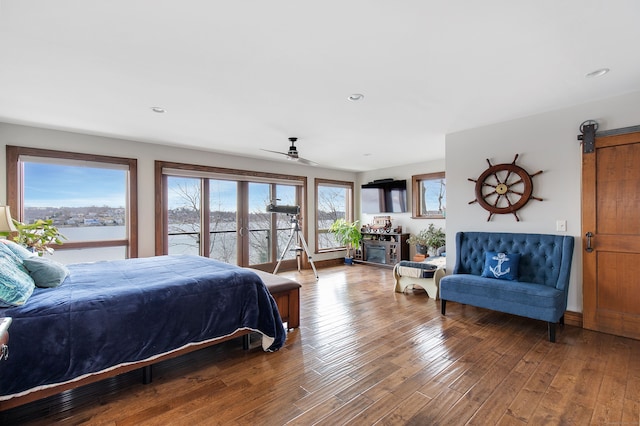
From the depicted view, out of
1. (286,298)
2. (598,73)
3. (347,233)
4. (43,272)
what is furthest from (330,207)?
(43,272)

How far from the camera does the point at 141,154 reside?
462 cm

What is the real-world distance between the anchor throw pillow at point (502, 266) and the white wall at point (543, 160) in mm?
437

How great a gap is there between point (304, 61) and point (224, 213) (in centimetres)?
384

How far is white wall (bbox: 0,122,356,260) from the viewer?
12.3ft

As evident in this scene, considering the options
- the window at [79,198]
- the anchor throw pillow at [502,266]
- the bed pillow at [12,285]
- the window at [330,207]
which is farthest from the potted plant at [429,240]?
the bed pillow at [12,285]

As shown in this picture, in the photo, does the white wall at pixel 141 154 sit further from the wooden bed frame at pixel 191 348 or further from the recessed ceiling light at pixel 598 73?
the recessed ceiling light at pixel 598 73

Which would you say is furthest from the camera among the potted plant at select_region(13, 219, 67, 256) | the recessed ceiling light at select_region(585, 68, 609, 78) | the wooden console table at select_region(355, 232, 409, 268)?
the wooden console table at select_region(355, 232, 409, 268)

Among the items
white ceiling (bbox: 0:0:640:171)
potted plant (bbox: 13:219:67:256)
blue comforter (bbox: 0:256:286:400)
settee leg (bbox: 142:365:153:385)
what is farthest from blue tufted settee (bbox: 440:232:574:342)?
potted plant (bbox: 13:219:67:256)

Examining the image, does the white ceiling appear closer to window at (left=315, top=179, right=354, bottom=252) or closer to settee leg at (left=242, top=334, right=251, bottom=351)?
settee leg at (left=242, top=334, right=251, bottom=351)

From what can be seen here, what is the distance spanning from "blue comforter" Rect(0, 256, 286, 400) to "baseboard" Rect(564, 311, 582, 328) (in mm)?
3039

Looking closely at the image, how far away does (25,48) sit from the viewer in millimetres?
2105

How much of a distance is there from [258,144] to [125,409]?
12.2ft

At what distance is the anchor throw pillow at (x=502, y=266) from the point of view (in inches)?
133

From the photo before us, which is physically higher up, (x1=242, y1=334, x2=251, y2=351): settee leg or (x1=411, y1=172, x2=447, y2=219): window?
(x1=411, y1=172, x2=447, y2=219): window
